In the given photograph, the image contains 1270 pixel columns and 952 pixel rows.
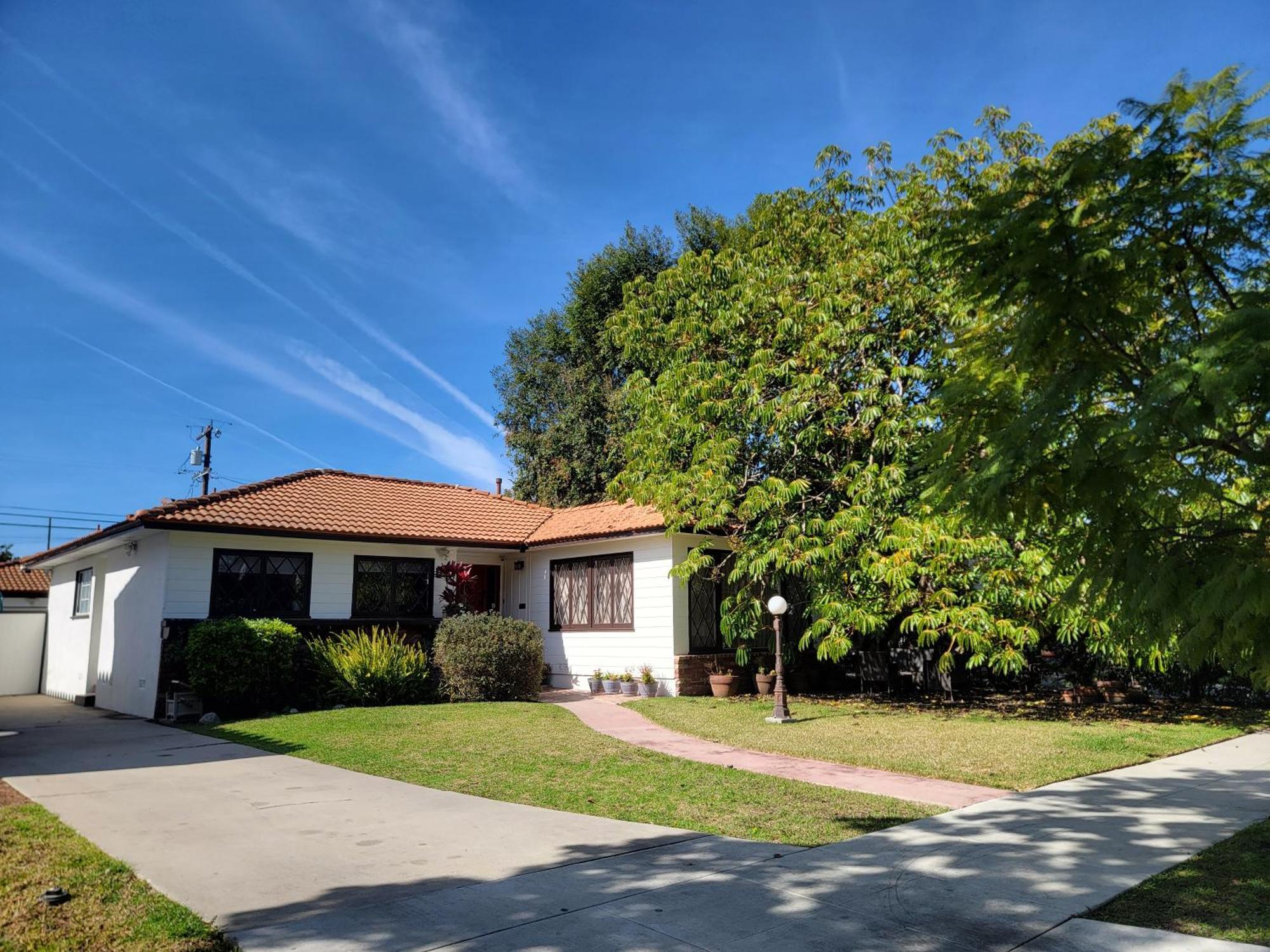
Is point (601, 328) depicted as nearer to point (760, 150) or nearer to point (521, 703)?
point (760, 150)

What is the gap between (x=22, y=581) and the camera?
2484 cm

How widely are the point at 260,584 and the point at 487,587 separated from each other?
6074 mm

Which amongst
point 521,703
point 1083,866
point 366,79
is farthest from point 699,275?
point 1083,866

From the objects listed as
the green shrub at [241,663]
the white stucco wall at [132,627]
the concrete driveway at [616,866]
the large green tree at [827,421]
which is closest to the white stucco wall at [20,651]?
the white stucco wall at [132,627]

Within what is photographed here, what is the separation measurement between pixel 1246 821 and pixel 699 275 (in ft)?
41.1

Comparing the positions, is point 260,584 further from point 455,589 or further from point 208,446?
point 208,446

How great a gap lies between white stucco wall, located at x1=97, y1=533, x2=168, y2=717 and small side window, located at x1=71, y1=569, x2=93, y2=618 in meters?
1.21

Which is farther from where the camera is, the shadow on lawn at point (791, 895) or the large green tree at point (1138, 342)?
the large green tree at point (1138, 342)

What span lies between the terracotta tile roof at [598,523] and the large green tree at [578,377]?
5505 mm

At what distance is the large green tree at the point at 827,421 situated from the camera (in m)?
12.3

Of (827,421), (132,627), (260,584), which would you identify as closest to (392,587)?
(260,584)

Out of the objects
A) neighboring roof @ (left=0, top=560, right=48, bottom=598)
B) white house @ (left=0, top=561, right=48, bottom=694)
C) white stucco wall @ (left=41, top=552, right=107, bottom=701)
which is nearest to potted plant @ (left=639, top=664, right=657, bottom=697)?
white stucco wall @ (left=41, top=552, right=107, bottom=701)

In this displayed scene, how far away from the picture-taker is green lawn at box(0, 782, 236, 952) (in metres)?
3.85

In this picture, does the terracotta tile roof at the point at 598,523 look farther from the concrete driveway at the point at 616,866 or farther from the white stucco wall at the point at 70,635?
the white stucco wall at the point at 70,635
